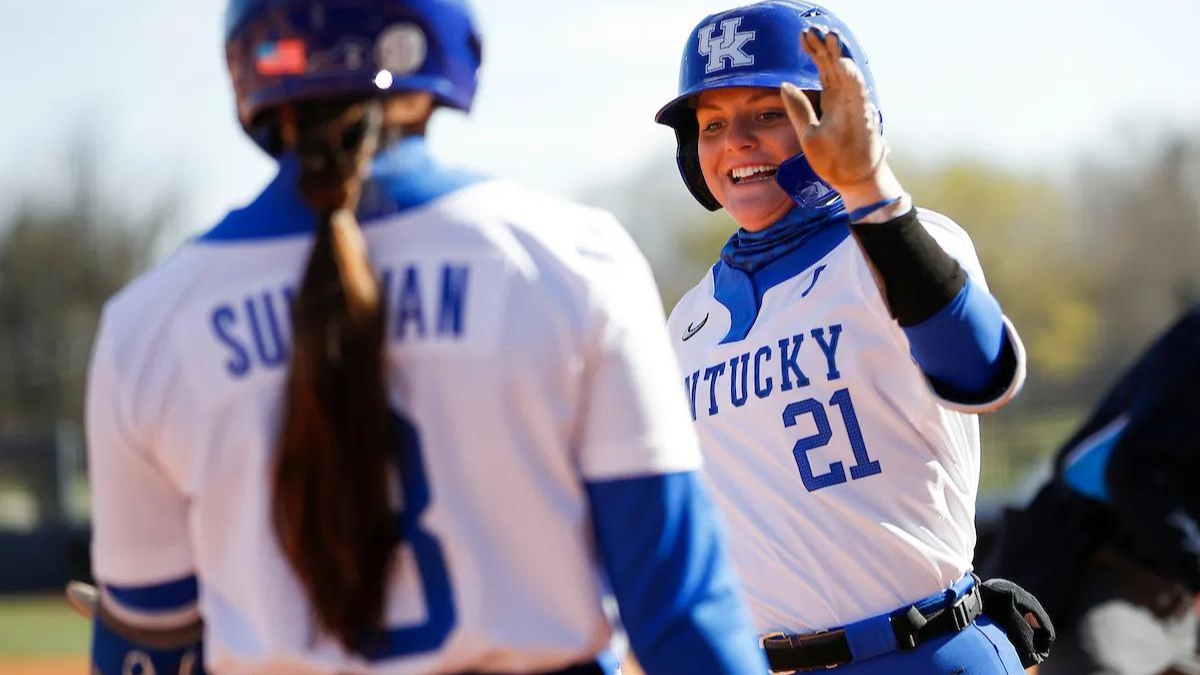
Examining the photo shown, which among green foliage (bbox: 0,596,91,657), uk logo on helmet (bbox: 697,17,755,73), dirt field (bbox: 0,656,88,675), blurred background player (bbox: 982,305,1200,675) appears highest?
uk logo on helmet (bbox: 697,17,755,73)

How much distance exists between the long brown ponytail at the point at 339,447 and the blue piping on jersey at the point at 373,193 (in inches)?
2.9

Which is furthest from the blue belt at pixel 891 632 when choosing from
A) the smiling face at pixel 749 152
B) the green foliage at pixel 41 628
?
the green foliage at pixel 41 628

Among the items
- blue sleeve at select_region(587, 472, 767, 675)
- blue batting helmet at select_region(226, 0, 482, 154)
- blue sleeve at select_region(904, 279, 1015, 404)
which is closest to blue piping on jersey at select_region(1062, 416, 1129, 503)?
blue sleeve at select_region(904, 279, 1015, 404)

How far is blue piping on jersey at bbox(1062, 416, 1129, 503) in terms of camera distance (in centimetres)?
540

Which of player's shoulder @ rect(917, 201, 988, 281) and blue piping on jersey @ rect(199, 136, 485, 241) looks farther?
player's shoulder @ rect(917, 201, 988, 281)

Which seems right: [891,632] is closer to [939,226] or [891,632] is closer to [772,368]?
[772,368]

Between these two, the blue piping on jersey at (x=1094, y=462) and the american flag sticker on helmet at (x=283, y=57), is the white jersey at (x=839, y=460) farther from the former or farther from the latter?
the blue piping on jersey at (x=1094, y=462)

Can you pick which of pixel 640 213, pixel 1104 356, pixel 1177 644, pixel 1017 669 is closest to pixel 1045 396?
pixel 1104 356

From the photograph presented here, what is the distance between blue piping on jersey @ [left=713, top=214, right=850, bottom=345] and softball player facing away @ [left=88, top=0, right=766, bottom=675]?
1.42 m

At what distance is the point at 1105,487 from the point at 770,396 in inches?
99.2

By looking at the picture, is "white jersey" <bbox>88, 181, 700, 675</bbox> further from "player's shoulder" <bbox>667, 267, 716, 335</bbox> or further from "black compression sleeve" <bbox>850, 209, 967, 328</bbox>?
"player's shoulder" <bbox>667, 267, 716, 335</bbox>

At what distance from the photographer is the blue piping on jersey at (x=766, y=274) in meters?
3.38

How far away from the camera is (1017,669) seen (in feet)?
10.6

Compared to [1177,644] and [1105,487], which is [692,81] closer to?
[1105,487]
